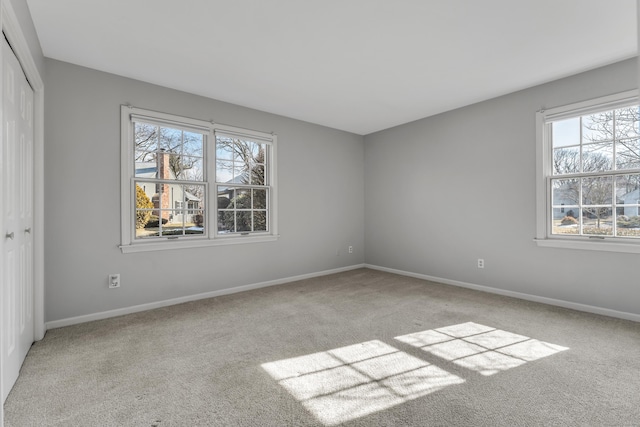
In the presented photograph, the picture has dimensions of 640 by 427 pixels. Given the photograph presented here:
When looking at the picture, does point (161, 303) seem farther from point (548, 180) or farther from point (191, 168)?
point (548, 180)

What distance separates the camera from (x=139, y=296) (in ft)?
10.8

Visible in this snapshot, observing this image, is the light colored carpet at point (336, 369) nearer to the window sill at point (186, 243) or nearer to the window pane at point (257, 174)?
the window sill at point (186, 243)

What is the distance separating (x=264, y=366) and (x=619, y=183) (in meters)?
3.83

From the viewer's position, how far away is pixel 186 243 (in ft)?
11.8

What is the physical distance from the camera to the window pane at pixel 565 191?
3357mm

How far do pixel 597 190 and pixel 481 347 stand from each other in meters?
2.27

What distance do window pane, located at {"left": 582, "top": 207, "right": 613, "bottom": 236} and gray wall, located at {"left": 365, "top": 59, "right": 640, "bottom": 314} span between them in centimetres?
24

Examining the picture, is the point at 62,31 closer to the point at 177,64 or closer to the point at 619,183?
the point at 177,64

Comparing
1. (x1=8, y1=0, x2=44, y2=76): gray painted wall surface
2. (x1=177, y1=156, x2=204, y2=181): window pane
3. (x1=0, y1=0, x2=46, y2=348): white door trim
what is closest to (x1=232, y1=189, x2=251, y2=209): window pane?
(x1=177, y1=156, x2=204, y2=181): window pane

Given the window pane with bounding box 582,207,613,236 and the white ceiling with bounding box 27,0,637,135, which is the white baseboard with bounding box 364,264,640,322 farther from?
the white ceiling with bounding box 27,0,637,135

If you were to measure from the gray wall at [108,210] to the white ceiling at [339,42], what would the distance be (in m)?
0.24

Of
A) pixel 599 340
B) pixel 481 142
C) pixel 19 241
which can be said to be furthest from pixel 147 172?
pixel 599 340

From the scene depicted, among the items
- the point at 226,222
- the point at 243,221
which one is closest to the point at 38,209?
the point at 226,222

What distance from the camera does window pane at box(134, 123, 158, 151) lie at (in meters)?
3.36
